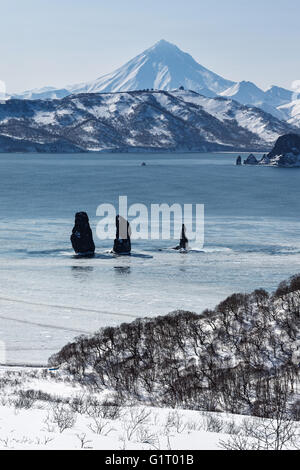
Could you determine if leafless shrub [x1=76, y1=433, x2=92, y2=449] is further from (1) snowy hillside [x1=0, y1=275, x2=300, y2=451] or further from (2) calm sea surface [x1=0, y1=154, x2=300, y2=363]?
(2) calm sea surface [x1=0, y1=154, x2=300, y2=363]

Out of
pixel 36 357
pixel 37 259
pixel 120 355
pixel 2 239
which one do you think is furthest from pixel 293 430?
pixel 2 239

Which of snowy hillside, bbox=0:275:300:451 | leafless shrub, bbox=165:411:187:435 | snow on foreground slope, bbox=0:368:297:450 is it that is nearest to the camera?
snow on foreground slope, bbox=0:368:297:450

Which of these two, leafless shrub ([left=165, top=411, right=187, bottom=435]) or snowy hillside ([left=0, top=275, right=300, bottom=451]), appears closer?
snowy hillside ([left=0, top=275, right=300, bottom=451])

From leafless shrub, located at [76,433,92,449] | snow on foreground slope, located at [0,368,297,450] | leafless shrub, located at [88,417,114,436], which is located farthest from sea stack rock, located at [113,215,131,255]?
leafless shrub, located at [76,433,92,449]

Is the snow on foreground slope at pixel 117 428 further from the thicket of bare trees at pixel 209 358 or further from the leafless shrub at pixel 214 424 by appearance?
the thicket of bare trees at pixel 209 358

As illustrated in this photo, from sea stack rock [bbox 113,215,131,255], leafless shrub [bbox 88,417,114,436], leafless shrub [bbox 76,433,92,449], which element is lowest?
leafless shrub [bbox 88,417,114,436]

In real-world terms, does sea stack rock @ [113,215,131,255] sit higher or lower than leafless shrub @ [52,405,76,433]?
higher

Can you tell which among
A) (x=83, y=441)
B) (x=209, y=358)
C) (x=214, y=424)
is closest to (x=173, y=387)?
(x=209, y=358)
